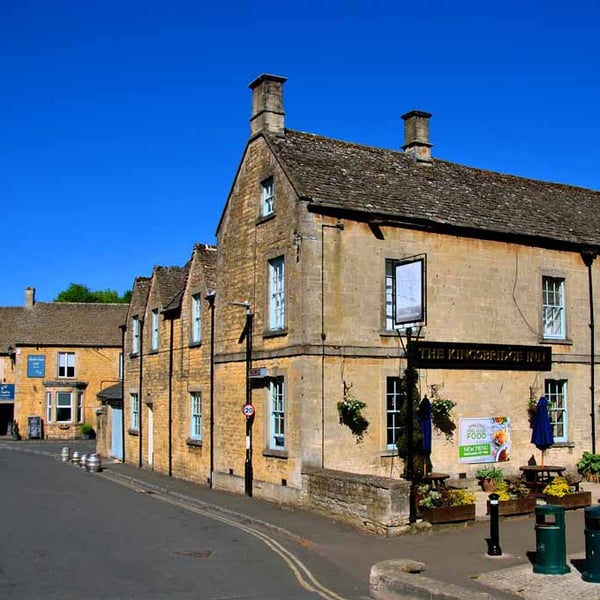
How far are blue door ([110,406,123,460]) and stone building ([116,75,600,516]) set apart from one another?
9.08m

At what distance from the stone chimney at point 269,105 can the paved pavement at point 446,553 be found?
9.93 meters

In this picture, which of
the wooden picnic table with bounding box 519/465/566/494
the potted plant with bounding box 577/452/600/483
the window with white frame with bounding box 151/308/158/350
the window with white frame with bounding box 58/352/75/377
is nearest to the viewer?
the wooden picnic table with bounding box 519/465/566/494

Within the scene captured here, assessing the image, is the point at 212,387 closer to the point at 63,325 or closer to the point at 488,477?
the point at 488,477

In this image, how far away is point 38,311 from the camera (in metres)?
56.2

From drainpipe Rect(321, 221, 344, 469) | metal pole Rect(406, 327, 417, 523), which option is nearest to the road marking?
metal pole Rect(406, 327, 417, 523)

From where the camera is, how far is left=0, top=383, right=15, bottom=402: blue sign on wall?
2184 inches

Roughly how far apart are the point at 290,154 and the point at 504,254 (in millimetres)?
6472

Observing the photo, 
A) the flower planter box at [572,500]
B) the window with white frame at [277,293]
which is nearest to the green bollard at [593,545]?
the flower planter box at [572,500]

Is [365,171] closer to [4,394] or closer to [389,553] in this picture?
[389,553]

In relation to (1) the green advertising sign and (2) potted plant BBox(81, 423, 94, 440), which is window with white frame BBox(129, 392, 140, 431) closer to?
(1) the green advertising sign

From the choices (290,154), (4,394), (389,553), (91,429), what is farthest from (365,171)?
(4,394)

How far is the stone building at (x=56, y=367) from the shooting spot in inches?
2084

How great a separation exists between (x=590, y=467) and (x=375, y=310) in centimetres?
820

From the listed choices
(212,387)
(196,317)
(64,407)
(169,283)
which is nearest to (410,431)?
(212,387)
